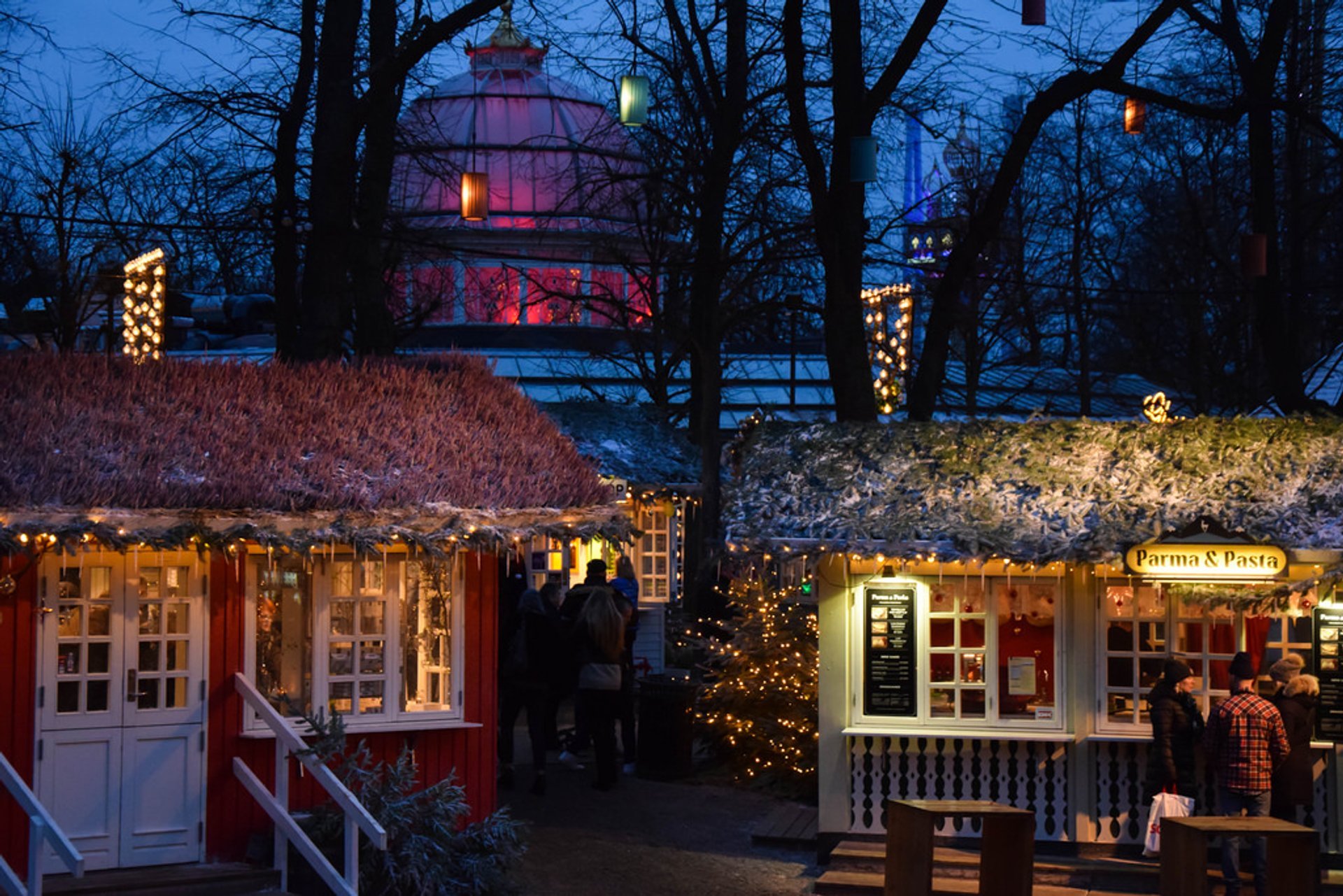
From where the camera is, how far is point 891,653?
514 inches

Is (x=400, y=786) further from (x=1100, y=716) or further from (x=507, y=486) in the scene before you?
(x=1100, y=716)

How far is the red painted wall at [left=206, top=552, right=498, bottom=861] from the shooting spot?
451 inches

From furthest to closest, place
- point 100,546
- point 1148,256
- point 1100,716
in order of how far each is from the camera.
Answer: point 1148,256, point 1100,716, point 100,546

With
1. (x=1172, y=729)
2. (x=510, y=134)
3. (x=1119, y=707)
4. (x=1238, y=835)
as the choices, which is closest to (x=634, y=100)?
(x=1119, y=707)

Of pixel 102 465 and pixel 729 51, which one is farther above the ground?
pixel 729 51

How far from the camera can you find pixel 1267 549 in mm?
11766

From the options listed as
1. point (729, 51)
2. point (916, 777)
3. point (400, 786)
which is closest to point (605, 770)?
point (916, 777)

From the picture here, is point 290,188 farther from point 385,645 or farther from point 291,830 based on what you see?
point 291,830

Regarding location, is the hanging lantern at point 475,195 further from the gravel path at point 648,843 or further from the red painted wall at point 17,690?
the red painted wall at point 17,690

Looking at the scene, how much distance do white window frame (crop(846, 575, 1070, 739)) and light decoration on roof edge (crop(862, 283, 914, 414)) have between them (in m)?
13.1

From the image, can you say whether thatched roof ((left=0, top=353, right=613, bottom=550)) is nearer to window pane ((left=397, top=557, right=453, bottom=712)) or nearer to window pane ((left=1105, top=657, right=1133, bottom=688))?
window pane ((left=397, top=557, right=453, bottom=712))

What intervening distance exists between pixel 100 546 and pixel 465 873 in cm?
326

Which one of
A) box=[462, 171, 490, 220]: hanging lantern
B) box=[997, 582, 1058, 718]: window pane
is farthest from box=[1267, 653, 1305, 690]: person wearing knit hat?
box=[462, 171, 490, 220]: hanging lantern

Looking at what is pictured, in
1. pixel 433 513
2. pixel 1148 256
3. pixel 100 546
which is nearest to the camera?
pixel 100 546
